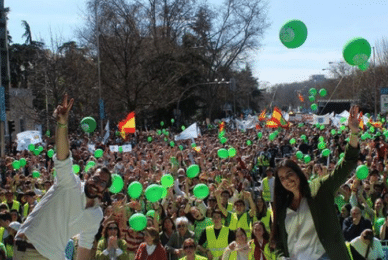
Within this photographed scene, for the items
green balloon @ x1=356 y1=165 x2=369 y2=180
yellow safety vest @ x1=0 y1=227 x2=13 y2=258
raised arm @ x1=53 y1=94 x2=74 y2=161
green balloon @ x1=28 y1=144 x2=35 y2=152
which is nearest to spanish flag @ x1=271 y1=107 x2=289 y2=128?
green balloon @ x1=28 y1=144 x2=35 y2=152

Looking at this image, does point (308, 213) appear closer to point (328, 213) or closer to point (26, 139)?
point (328, 213)

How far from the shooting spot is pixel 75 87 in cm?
3700

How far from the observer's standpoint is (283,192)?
3992 mm

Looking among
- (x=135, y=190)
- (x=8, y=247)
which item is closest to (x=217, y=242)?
(x=135, y=190)

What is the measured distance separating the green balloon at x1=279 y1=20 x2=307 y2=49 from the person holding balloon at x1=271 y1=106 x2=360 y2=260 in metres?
4.38

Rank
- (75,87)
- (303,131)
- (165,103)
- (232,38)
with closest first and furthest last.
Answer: (303,131) → (75,87) → (165,103) → (232,38)

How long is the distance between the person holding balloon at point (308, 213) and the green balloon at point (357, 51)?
391 centimetres

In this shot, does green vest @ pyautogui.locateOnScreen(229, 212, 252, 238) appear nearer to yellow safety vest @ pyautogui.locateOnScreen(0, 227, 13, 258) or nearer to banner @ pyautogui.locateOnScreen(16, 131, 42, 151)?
yellow safety vest @ pyautogui.locateOnScreen(0, 227, 13, 258)

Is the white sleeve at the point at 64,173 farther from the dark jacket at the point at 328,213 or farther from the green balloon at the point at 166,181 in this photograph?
the green balloon at the point at 166,181

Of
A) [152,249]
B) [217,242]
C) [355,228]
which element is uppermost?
[152,249]

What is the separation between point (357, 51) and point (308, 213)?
4.37m

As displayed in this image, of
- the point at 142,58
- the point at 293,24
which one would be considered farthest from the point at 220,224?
the point at 142,58

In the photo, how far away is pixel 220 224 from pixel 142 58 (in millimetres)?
32941

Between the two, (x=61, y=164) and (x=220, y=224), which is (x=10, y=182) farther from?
(x=61, y=164)
